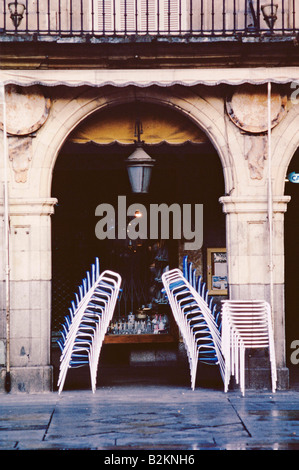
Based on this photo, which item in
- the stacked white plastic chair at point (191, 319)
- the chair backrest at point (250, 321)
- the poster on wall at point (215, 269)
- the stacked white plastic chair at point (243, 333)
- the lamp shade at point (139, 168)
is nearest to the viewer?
the stacked white plastic chair at point (243, 333)

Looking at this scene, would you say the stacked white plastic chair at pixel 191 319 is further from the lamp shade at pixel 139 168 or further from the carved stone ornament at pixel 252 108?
the carved stone ornament at pixel 252 108

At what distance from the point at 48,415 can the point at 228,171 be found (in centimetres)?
414

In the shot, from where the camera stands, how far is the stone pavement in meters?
8.80

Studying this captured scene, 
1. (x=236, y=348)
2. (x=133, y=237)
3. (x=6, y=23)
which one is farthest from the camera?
(x=133, y=237)

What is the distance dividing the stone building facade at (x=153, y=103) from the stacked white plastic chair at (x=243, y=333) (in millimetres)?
263

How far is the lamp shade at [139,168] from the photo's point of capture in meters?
12.3

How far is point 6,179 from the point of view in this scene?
39.3 ft

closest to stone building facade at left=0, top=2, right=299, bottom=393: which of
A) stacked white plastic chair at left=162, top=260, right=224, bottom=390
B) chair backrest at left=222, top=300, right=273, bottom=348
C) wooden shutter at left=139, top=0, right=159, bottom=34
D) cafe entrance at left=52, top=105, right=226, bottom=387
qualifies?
chair backrest at left=222, top=300, right=273, bottom=348

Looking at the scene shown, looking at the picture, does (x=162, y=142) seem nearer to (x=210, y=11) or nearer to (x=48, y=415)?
(x=210, y=11)

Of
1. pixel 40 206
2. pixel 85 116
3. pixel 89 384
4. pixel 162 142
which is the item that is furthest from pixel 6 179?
pixel 89 384

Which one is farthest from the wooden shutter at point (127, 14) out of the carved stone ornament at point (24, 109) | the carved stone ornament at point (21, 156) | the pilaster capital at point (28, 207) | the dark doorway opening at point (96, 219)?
the pilaster capital at point (28, 207)

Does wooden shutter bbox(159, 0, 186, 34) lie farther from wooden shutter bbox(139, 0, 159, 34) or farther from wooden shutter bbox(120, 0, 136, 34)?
wooden shutter bbox(120, 0, 136, 34)

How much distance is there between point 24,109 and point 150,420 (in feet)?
15.0

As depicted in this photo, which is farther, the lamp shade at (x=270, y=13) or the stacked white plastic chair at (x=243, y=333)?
the lamp shade at (x=270, y=13)
